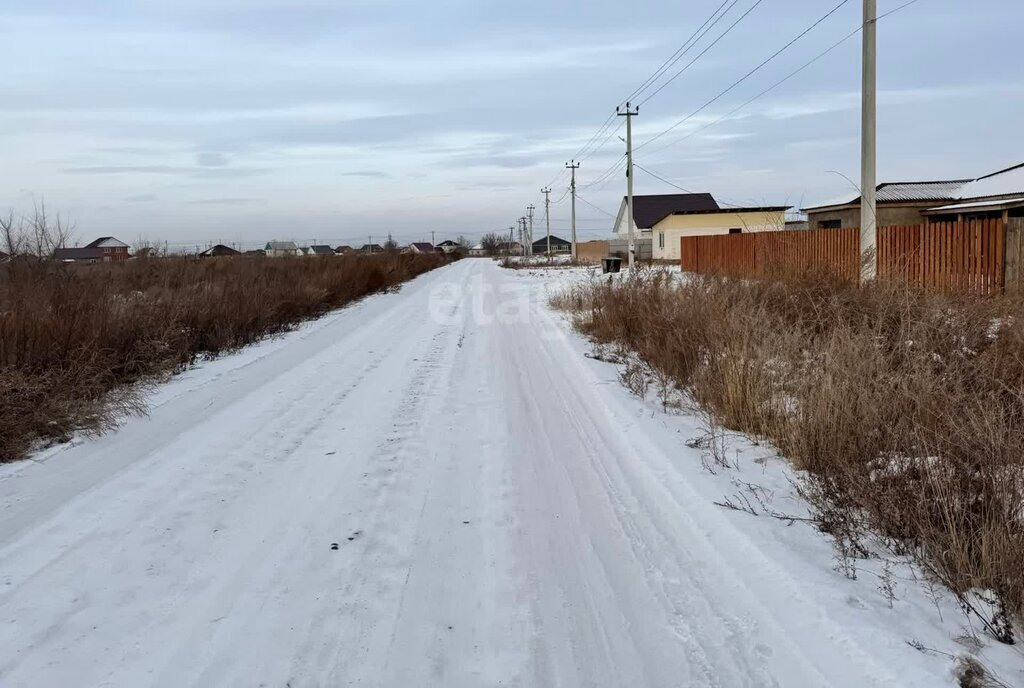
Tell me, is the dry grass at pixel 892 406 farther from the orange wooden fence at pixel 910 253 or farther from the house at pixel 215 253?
the house at pixel 215 253

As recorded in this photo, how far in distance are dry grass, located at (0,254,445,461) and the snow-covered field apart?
Answer: 22.4 inches

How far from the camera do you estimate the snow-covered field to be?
10.2ft

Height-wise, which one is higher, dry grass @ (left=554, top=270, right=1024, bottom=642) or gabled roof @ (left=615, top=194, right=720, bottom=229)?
Answer: gabled roof @ (left=615, top=194, right=720, bottom=229)

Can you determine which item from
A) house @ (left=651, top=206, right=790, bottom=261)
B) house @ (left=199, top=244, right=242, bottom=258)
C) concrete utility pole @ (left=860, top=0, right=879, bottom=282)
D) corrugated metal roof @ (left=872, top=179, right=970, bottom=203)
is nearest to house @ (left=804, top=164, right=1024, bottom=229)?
corrugated metal roof @ (left=872, top=179, right=970, bottom=203)

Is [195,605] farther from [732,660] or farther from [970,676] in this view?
[970,676]

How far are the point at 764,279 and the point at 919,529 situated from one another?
8356mm

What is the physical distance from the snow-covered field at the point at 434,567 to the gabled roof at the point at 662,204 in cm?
6590

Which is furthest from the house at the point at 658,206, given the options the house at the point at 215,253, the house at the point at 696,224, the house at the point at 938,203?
the house at the point at 215,253

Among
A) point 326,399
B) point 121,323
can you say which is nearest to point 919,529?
point 326,399

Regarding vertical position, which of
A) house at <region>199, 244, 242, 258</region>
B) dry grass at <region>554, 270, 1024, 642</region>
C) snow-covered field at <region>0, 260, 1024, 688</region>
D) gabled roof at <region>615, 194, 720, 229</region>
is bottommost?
snow-covered field at <region>0, 260, 1024, 688</region>

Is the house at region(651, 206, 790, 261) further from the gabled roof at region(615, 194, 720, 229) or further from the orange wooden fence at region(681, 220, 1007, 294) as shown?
the orange wooden fence at region(681, 220, 1007, 294)

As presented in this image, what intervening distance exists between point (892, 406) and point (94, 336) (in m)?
8.42

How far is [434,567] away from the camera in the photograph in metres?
4.04

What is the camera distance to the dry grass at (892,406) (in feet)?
11.6
